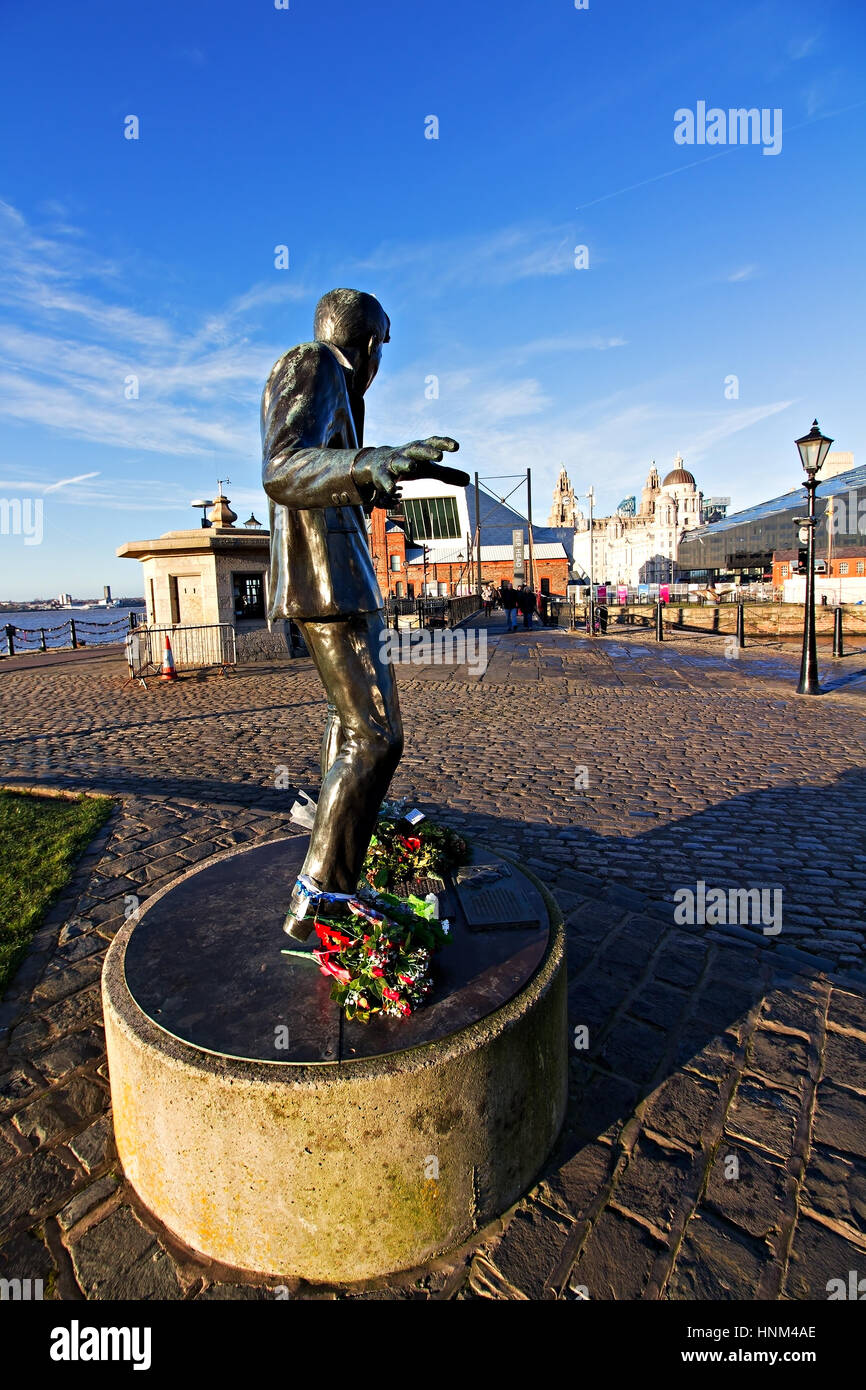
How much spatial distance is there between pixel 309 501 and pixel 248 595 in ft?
53.4

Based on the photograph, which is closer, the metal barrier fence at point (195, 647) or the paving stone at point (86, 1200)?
the paving stone at point (86, 1200)

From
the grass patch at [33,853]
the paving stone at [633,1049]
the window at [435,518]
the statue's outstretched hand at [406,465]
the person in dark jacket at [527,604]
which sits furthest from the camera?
the window at [435,518]

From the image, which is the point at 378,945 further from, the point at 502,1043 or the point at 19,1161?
the point at 19,1161

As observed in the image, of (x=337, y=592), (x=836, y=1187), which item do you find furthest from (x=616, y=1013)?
(x=337, y=592)

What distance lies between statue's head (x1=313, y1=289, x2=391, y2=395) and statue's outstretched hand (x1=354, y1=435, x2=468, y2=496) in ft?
3.10

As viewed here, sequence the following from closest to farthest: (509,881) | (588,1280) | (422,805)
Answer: (588,1280), (509,881), (422,805)

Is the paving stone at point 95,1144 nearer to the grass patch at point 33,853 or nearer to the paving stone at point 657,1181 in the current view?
the grass patch at point 33,853

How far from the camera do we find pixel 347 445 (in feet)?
8.88

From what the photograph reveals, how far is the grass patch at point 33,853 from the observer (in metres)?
3.89

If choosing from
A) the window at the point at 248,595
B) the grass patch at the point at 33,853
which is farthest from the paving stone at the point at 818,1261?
the window at the point at 248,595

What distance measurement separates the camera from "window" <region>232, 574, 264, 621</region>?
1728cm

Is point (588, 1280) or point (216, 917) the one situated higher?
point (216, 917)
